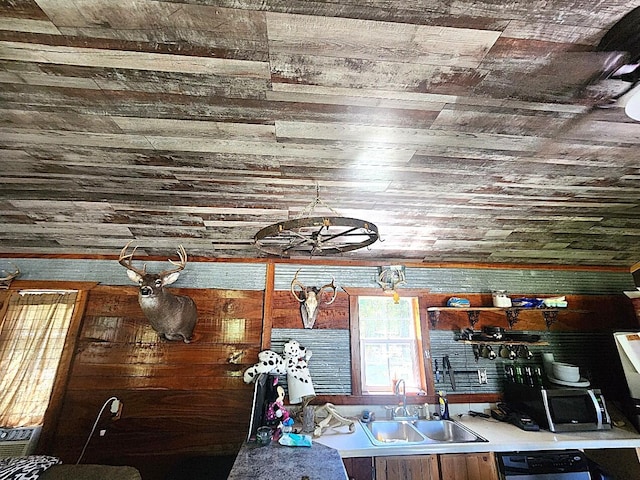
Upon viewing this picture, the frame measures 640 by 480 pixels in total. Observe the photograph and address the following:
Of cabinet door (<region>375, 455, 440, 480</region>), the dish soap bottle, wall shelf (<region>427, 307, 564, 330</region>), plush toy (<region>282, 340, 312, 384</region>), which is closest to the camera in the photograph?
cabinet door (<region>375, 455, 440, 480</region>)

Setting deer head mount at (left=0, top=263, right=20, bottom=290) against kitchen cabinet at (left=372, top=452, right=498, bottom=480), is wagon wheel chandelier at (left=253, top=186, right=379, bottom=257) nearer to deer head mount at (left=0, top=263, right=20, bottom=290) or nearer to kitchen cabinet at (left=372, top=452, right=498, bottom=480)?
kitchen cabinet at (left=372, top=452, right=498, bottom=480)

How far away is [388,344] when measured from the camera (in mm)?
3572

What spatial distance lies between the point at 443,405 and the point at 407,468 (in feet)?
3.31

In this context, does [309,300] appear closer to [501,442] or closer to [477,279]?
[501,442]

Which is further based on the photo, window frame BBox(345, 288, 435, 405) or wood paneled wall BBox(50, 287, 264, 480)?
→ window frame BBox(345, 288, 435, 405)

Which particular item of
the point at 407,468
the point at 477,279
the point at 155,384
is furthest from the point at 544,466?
the point at 155,384

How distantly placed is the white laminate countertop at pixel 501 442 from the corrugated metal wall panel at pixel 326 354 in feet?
1.65

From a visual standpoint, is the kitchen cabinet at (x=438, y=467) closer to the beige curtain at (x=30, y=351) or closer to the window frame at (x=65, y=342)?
the window frame at (x=65, y=342)

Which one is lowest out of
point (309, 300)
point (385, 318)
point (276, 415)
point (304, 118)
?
point (276, 415)

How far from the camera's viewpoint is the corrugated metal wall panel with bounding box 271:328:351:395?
329 centimetres

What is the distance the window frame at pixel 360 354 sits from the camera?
328 cm

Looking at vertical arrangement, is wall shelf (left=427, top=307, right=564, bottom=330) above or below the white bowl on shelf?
above

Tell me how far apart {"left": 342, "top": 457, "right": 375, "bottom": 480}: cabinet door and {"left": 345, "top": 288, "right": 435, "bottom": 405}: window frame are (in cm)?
66

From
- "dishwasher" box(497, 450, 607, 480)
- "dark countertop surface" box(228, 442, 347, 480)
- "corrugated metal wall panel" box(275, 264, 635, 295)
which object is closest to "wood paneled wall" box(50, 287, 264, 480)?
"corrugated metal wall panel" box(275, 264, 635, 295)
